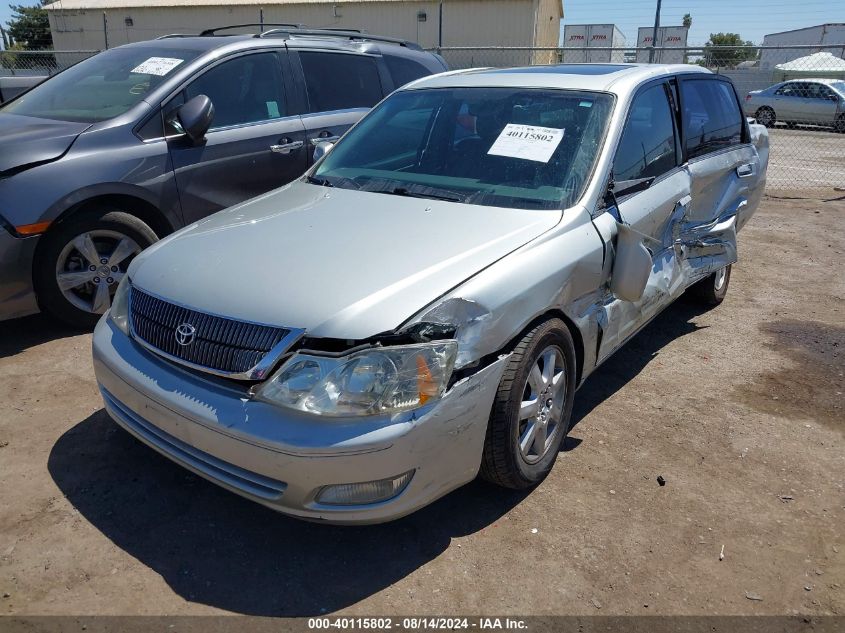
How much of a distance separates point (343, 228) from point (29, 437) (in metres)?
1.87

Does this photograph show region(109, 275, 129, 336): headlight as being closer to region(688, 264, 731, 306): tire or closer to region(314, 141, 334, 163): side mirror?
region(314, 141, 334, 163): side mirror

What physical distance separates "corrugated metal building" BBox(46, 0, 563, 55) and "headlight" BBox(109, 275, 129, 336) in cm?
2875

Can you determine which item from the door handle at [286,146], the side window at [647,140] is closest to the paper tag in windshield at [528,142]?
the side window at [647,140]

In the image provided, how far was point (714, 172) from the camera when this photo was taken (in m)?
4.70

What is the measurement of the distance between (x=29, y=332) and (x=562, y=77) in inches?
147

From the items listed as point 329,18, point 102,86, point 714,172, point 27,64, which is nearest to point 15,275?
point 102,86

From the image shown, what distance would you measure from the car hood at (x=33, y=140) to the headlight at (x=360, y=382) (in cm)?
279

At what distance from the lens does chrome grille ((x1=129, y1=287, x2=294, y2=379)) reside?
8.00ft

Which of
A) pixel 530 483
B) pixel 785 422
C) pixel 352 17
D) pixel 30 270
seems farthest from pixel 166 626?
pixel 352 17

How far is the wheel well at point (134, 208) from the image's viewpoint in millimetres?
4375

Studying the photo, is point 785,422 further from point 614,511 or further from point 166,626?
point 166,626

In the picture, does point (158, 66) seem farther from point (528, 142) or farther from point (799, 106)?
point (799, 106)

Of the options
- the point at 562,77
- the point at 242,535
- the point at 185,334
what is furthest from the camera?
the point at 562,77

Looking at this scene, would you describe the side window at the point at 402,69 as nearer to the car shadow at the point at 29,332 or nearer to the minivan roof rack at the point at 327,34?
the minivan roof rack at the point at 327,34
